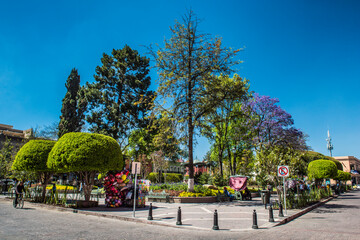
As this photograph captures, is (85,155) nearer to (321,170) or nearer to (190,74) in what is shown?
(190,74)

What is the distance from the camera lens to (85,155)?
42.2ft

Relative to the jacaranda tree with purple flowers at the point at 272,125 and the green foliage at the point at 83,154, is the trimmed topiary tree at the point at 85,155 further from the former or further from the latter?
the jacaranda tree with purple flowers at the point at 272,125

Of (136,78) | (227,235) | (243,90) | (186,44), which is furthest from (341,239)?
(136,78)

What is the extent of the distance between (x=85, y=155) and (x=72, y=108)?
28165 mm

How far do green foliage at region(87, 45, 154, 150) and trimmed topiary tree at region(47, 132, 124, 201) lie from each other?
20191 millimetres

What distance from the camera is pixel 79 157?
12734 mm

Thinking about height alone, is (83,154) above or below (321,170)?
above

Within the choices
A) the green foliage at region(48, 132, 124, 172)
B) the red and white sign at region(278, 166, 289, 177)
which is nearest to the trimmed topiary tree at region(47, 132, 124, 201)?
the green foliage at region(48, 132, 124, 172)

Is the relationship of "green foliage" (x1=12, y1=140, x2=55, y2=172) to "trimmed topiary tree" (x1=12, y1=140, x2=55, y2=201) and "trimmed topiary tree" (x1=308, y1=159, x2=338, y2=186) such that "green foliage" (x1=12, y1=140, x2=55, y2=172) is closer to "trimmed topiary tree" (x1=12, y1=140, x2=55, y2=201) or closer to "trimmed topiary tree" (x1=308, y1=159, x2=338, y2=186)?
"trimmed topiary tree" (x1=12, y1=140, x2=55, y2=201)

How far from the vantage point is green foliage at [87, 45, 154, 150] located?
3481 cm

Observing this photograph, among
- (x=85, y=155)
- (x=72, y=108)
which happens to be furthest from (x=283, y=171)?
(x=72, y=108)

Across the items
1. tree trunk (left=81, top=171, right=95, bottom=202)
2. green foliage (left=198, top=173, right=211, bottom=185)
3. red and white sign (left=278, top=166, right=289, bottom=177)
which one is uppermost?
red and white sign (left=278, top=166, right=289, bottom=177)

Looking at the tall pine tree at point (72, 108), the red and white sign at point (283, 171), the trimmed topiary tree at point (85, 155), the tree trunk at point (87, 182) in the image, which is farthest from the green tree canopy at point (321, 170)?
the tall pine tree at point (72, 108)

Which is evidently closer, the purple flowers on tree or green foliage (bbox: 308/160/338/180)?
green foliage (bbox: 308/160/338/180)
